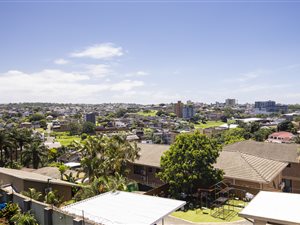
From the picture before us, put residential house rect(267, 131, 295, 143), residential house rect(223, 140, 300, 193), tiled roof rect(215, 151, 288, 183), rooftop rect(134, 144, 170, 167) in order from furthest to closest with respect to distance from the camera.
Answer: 1. residential house rect(267, 131, 295, 143)
2. residential house rect(223, 140, 300, 193)
3. rooftop rect(134, 144, 170, 167)
4. tiled roof rect(215, 151, 288, 183)

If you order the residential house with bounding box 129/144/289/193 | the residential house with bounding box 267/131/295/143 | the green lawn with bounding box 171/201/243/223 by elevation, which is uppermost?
the residential house with bounding box 129/144/289/193

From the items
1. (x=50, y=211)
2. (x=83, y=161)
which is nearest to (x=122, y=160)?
(x=83, y=161)

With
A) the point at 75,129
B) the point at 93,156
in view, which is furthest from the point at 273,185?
the point at 75,129

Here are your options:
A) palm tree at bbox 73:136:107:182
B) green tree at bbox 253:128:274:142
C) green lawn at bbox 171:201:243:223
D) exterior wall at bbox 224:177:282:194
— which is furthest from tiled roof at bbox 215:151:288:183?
green tree at bbox 253:128:274:142

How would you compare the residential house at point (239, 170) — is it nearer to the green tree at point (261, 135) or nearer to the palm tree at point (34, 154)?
→ the palm tree at point (34, 154)

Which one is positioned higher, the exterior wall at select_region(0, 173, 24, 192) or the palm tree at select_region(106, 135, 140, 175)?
the palm tree at select_region(106, 135, 140, 175)

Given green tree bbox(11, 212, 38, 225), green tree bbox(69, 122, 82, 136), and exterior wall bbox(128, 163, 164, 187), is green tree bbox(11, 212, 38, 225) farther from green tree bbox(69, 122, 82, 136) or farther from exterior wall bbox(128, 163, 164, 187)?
green tree bbox(69, 122, 82, 136)

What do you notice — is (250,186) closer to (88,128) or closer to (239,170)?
(239,170)

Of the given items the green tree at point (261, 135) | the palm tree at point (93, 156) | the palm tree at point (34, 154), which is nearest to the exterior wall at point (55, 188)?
the palm tree at point (93, 156)
